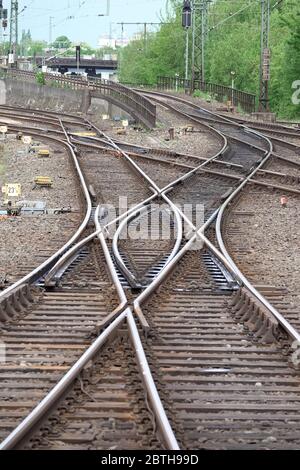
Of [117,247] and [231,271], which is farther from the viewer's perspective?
[117,247]

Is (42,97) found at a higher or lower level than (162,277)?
higher

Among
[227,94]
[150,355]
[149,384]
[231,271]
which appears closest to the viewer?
[149,384]

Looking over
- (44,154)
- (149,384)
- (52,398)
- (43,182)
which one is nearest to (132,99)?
(44,154)

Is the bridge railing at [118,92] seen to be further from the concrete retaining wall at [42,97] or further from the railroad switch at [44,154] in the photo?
the railroad switch at [44,154]

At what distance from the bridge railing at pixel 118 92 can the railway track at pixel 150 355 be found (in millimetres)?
20610

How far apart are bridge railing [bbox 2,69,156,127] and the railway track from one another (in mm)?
20610

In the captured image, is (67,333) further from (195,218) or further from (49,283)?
(195,218)

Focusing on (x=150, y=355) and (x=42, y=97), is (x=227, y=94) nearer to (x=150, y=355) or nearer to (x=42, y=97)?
(x=42, y=97)

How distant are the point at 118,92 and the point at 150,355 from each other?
33505mm

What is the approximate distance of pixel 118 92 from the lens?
1549 inches

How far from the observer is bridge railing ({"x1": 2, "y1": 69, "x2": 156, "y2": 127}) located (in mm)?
32031

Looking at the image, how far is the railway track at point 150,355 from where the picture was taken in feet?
17.1

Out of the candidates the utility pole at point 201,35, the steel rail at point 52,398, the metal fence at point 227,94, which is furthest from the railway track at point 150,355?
the utility pole at point 201,35
